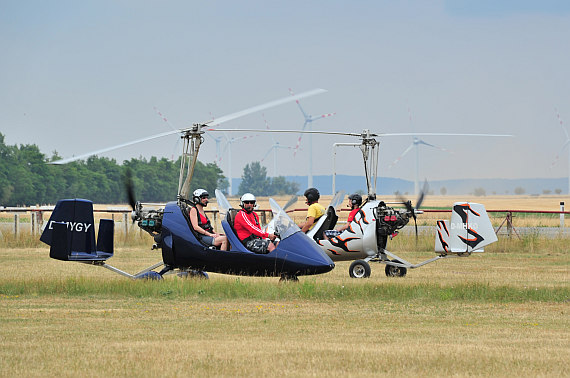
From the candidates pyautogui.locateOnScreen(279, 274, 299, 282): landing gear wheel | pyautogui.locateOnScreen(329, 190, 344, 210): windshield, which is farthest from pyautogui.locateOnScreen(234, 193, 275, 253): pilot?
pyautogui.locateOnScreen(329, 190, 344, 210): windshield

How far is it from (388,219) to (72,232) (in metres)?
6.41

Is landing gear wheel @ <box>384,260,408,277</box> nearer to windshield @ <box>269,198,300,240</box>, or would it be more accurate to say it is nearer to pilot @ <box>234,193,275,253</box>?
pilot @ <box>234,193,275,253</box>

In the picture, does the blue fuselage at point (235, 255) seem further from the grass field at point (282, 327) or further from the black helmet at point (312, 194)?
the black helmet at point (312, 194)

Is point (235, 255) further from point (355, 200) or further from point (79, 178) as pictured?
point (79, 178)

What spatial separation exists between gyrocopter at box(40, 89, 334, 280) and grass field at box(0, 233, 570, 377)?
402mm

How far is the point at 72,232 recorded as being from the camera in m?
16.1

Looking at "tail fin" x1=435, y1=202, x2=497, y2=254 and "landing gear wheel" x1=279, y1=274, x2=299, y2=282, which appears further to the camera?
"tail fin" x1=435, y1=202, x2=497, y2=254

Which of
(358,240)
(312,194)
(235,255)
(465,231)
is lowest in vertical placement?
(235,255)

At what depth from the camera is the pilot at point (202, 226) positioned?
16.5m

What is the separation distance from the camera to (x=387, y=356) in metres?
9.42

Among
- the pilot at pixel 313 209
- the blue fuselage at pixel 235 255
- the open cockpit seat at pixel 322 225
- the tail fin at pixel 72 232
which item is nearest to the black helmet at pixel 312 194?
the pilot at pixel 313 209

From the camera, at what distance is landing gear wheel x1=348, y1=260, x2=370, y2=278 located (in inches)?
751

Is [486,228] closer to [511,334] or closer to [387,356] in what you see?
[511,334]

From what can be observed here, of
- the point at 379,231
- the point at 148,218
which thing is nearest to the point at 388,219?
the point at 379,231
